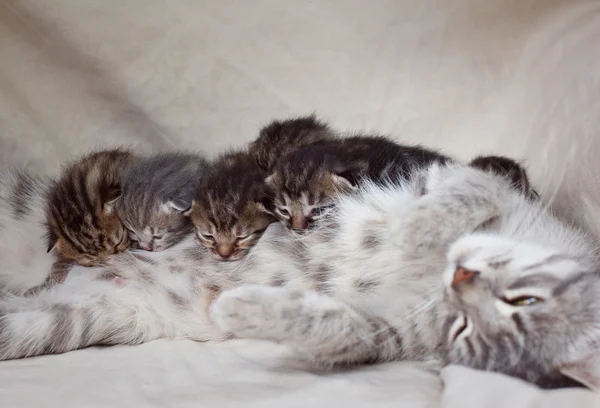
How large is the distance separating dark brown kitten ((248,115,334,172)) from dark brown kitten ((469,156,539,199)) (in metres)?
0.45

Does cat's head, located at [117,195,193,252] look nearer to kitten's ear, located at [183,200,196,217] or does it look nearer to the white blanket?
kitten's ear, located at [183,200,196,217]

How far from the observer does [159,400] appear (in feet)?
3.72

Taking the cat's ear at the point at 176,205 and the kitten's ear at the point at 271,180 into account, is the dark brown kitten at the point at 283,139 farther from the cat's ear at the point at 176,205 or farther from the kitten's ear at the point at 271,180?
the cat's ear at the point at 176,205

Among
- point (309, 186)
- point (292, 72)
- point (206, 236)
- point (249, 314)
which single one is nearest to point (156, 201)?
point (206, 236)

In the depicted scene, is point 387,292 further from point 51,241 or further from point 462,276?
point 51,241

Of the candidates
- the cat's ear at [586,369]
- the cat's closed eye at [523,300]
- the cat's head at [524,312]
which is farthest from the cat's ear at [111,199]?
the cat's ear at [586,369]

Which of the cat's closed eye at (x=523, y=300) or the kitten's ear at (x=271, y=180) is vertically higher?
the kitten's ear at (x=271, y=180)

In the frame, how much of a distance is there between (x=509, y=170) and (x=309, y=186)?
48 cm

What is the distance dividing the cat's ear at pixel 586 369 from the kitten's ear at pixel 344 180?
63 cm

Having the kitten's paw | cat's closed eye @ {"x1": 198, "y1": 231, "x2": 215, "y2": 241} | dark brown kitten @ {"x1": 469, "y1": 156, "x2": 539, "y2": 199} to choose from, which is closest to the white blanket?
dark brown kitten @ {"x1": 469, "y1": 156, "x2": 539, "y2": 199}

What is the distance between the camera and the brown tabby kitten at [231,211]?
158 centimetres

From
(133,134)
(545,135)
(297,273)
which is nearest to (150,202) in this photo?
(297,273)

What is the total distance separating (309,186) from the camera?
152 cm

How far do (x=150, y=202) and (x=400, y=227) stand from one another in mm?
675
